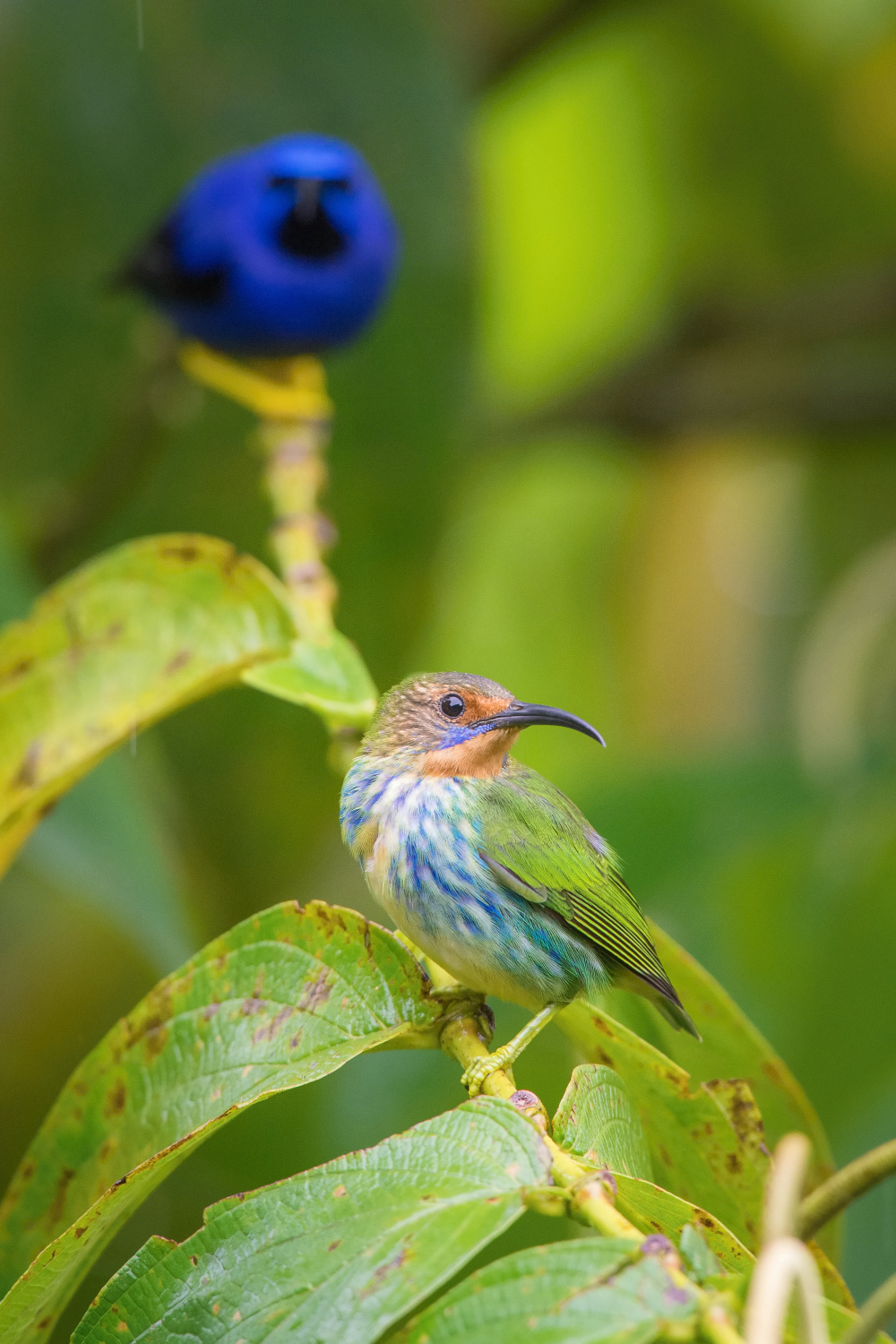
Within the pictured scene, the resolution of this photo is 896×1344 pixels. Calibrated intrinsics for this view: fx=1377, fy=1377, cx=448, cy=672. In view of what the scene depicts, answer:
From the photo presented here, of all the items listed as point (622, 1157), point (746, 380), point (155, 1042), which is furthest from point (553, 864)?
point (746, 380)

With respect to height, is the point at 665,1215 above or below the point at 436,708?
below

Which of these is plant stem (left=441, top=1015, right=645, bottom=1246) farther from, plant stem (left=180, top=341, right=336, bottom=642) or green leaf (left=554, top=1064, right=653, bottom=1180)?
plant stem (left=180, top=341, right=336, bottom=642)

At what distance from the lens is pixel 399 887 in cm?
68

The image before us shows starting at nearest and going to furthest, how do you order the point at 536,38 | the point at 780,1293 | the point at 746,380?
the point at 780,1293
the point at 536,38
the point at 746,380

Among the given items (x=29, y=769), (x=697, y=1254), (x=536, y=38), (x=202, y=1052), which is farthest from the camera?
(x=536, y=38)

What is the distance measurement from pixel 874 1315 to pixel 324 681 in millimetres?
606

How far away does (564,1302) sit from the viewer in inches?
18.5

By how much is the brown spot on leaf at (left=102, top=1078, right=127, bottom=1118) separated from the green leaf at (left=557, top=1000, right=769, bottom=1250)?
244 mm

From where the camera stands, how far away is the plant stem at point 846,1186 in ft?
1.54

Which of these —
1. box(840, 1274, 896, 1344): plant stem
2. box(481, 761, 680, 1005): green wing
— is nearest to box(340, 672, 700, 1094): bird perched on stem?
box(481, 761, 680, 1005): green wing

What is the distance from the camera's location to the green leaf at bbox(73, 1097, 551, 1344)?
513 millimetres

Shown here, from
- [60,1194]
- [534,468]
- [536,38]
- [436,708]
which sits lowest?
[60,1194]

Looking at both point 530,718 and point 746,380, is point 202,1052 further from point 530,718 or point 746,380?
point 746,380

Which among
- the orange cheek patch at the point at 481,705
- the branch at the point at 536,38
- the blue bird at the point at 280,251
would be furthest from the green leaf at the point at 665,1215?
the branch at the point at 536,38
